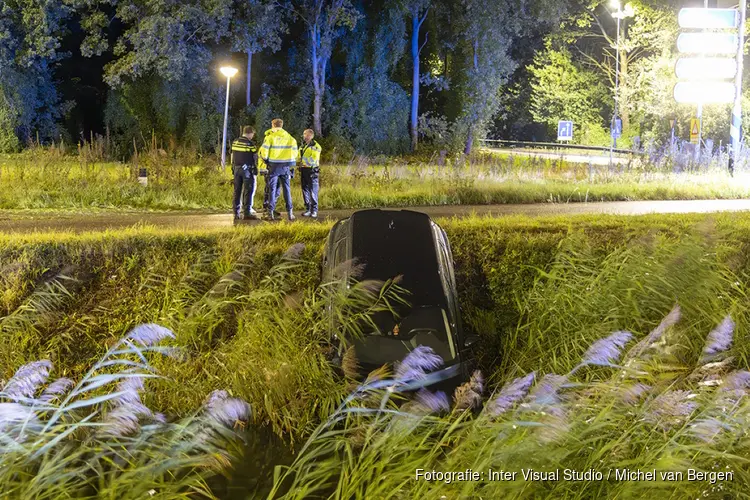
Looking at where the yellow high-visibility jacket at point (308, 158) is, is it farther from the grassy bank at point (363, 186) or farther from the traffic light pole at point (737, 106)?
the traffic light pole at point (737, 106)

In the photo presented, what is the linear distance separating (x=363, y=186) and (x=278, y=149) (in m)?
5.81

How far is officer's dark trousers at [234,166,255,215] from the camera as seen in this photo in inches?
666

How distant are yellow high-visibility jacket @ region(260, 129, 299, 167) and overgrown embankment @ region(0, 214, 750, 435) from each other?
16.3 feet

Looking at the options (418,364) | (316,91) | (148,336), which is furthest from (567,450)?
(316,91)

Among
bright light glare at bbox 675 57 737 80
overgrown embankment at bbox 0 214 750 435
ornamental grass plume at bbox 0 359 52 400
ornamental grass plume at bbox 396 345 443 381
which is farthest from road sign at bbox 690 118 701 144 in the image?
ornamental grass plume at bbox 0 359 52 400

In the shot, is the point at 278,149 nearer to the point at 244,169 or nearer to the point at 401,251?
the point at 244,169

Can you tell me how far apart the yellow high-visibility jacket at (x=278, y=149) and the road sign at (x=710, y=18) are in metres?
16.2

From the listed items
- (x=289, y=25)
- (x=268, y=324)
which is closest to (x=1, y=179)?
(x=268, y=324)

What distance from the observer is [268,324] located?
898cm

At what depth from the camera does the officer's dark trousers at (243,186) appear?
55.5 feet

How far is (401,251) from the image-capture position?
9.37m

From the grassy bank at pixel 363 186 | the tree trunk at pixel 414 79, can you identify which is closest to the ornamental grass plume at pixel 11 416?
the grassy bank at pixel 363 186

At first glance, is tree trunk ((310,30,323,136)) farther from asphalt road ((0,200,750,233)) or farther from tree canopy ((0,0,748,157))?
asphalt road ((0,200,750,233))

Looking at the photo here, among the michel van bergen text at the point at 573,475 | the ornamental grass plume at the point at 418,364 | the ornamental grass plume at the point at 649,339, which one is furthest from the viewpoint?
the ornamental grass plume at the point at 418,364
